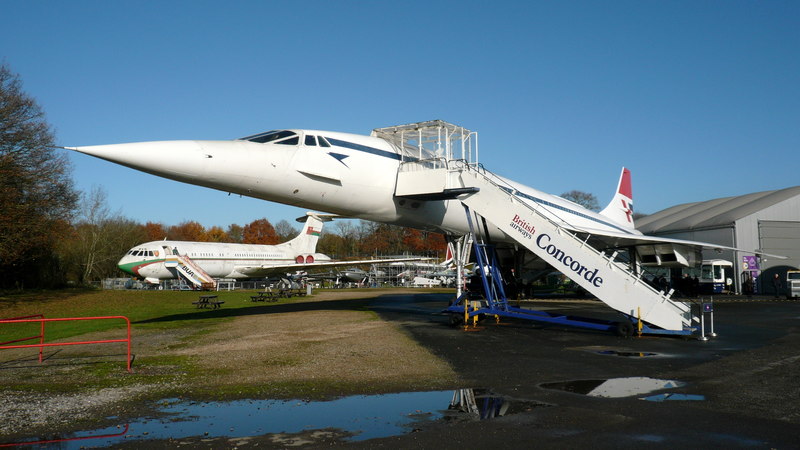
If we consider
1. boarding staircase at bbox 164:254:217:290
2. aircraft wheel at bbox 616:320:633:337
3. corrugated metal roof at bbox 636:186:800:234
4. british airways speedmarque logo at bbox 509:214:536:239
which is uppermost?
corrugated metal roof at bbox 636:186:800:234

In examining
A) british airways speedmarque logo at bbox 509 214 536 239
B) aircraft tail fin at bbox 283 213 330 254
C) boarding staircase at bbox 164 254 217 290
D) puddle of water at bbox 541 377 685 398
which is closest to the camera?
puddle of water at bbox 541 377 685 398

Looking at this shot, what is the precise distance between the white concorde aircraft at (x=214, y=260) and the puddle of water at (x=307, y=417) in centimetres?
2580

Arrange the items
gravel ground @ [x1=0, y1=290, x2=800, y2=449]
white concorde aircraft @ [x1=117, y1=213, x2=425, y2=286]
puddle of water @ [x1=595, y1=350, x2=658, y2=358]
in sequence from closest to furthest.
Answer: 1. gravel ground @ [x1=0, y1=290, x2=800, y2=449]
2. puddle of water @ [x1=595, y1=350, x2=658, y2=358]
3. white concorde aircraft @ [x1=117, y1=213, x2=425, y2=286]

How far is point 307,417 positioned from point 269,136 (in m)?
7.81

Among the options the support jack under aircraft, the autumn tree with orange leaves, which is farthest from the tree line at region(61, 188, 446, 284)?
the support jack under aircraft

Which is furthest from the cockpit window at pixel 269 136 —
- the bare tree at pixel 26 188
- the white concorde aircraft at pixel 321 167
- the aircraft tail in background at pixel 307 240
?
the aircraft tail in background at pixel 307 240

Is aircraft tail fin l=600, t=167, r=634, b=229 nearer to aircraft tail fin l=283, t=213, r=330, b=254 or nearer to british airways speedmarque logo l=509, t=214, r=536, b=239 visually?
british airways speedmarque logo l=509, t=214, r=536, b=239

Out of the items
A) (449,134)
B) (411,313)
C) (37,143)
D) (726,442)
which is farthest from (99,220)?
(726,442)

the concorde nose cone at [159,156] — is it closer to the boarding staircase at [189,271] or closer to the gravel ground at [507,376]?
the gravel ground at [507,376]

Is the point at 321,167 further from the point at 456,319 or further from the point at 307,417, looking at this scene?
the point at 307,417

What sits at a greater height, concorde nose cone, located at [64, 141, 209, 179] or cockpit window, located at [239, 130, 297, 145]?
cockpit window, located at [239, 130, 297, 145]

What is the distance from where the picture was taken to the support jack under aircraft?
10.7 m

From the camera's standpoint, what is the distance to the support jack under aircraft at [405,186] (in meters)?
10.7

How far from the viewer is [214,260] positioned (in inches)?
1517
